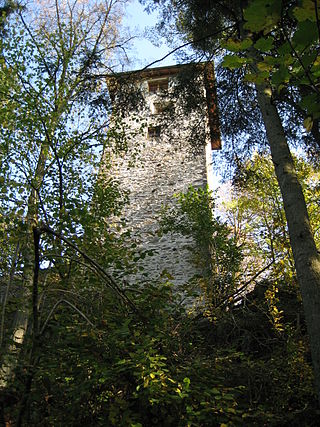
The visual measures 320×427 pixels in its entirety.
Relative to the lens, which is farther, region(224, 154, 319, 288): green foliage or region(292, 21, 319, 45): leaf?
region(224, 154, 319, 288): green foliage

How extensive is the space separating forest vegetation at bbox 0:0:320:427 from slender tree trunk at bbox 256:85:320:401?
1 centimetres

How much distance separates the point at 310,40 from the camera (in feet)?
4.68

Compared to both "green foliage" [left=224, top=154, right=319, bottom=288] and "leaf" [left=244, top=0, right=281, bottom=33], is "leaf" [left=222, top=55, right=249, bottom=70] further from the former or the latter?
"green foliage" [left=224, top=154, right=319, bottom=288]

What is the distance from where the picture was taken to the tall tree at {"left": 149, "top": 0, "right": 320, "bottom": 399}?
1.41 m

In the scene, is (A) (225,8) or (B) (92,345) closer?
(B) (92,345)

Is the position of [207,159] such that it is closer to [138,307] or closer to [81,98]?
[81,98]

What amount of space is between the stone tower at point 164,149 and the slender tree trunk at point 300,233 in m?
1.21

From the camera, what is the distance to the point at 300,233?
317 centimetres

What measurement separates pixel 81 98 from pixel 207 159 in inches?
253

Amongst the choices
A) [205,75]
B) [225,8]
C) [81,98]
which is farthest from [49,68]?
[225,8]

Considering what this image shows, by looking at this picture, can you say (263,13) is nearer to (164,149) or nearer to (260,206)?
(260,206)

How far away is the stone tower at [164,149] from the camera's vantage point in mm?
6223

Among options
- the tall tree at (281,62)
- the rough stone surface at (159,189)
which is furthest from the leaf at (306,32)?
the rough stone surface at (159,189)

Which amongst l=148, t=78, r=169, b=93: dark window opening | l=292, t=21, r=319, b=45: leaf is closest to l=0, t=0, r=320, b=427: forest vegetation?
l=292, t=21, r=319, b=45: leaf
